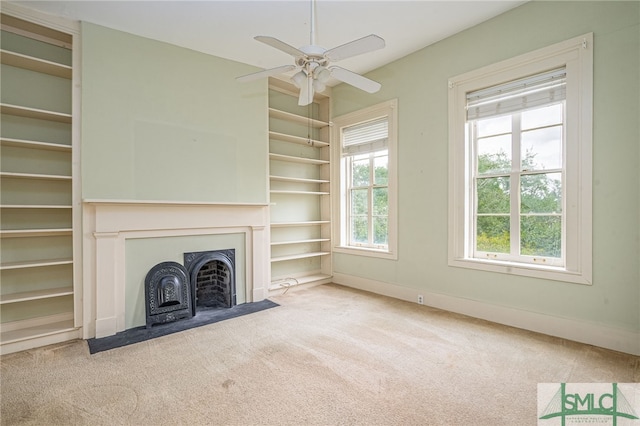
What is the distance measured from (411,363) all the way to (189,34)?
392cm

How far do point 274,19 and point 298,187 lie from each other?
2432mm

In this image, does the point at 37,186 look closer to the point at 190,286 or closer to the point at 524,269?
the point at 190,286

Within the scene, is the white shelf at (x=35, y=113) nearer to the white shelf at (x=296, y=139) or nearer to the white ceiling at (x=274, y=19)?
the white ceiling at (x=274, y=19)

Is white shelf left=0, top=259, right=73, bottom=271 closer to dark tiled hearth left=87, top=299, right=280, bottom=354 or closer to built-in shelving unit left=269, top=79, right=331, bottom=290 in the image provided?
dark tiled hearth left=87, top=299, right=280, bottom=354

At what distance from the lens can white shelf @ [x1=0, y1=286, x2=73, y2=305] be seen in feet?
8.88

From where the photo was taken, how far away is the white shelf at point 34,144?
268 centimetres

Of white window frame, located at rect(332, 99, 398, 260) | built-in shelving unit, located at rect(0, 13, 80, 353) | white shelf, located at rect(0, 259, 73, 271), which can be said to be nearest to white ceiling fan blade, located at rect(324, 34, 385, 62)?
white window frame, located at rect(332, 99, 398, 260)

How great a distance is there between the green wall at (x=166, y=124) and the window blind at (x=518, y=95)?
2.64m

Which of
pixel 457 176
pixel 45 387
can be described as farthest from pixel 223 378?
pixel 457 176

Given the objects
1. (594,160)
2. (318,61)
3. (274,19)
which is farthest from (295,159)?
(594,160)

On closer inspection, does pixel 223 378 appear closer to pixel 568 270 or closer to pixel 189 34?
pixel 568 270

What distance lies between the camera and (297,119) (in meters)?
4.81

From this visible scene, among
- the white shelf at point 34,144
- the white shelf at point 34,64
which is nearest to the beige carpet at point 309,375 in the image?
the white shelf at point 34,144

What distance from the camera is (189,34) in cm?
334
